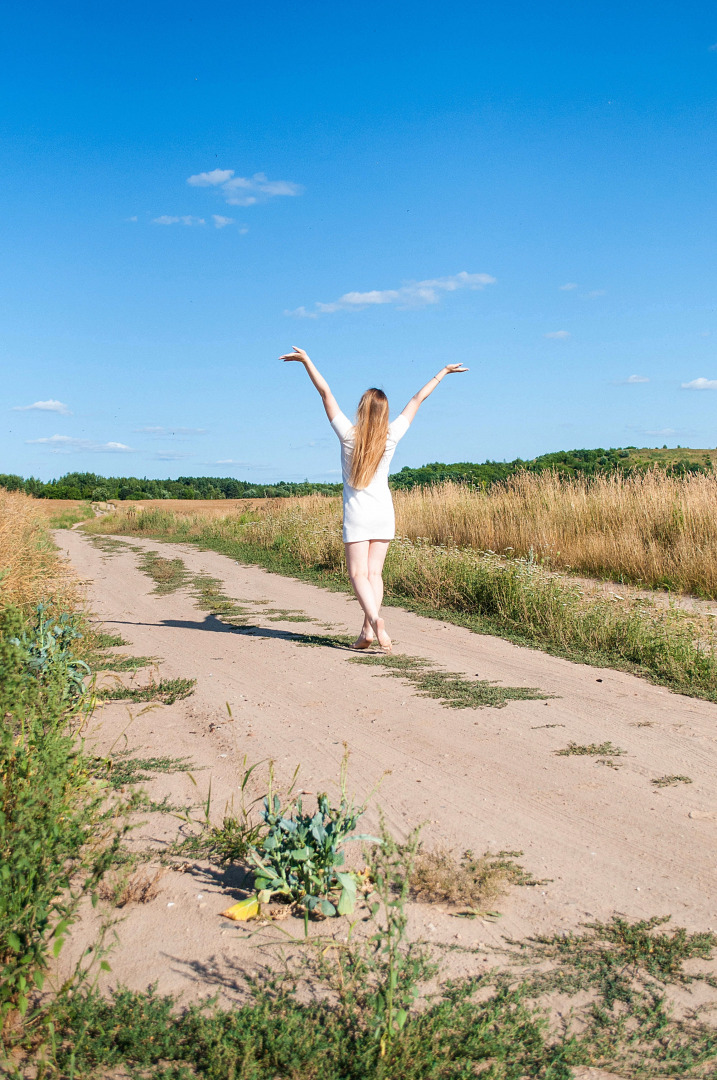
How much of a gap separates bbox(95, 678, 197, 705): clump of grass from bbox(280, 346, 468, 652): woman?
165 centimetres

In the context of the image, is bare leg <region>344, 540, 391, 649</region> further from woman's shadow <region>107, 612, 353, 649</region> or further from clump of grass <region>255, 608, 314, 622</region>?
clump of grass <region>255, 608, 314, 622</region>

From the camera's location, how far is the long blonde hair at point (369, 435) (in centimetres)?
588

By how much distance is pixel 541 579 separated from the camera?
7.75 m

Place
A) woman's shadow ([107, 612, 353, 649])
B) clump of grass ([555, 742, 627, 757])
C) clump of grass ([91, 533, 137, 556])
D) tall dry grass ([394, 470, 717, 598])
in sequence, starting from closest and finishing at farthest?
clump of grass ([555, 742, 627, 757]) < woman's shadow ([107, 612, 353, 649]) < tall dry grass ([394, 470, 717, 598]) < clump of grass ([91, 533, 137, 556])

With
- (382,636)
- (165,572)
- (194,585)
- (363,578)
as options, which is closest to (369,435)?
(363,578)

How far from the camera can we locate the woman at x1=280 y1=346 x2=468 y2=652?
19.4 ft

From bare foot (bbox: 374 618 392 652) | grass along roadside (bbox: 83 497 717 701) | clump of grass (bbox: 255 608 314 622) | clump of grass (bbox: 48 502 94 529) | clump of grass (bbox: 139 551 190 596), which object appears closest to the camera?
grass along roadside (bbox: 83 497 717 701)

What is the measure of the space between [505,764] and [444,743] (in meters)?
0.42

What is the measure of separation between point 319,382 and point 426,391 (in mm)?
934

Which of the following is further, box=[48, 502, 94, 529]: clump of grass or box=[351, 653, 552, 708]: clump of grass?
box=[48, 502, 94, 529]: clump of grass

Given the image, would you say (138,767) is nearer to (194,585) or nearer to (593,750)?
(593,750)

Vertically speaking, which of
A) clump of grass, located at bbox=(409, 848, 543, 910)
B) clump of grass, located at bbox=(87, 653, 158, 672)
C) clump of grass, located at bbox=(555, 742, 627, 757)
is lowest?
clump of grass, located at bbox=(555, 742, 627, 757)

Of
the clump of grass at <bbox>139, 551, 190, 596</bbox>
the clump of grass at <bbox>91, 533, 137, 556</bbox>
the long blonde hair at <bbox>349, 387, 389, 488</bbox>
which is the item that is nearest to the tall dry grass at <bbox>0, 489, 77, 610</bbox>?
the clump of grass at <bbox>139, 551, 190, 596</bbox>

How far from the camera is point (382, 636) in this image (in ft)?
20.3
